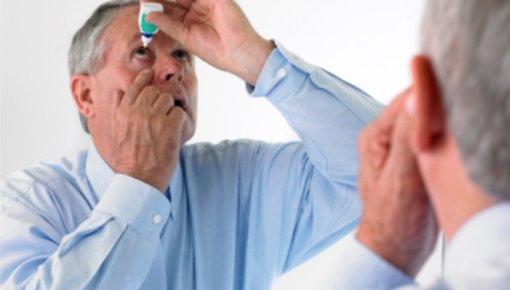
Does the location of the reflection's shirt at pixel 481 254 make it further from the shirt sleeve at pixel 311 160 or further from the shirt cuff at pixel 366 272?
the shirt sleeve at pixel 311 160

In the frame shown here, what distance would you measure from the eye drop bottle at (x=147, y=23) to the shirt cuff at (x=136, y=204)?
1.03ft

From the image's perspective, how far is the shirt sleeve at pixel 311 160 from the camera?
1376 millimetres

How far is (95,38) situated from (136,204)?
44 centimetres

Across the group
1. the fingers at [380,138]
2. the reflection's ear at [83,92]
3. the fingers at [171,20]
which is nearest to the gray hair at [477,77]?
the fingers at [380,138]

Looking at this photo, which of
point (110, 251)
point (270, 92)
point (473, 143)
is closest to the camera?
point (473, 143)

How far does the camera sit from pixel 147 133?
139 centimetres

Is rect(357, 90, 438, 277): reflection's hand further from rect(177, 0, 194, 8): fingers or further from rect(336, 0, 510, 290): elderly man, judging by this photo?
rect(177, 0, 194, 8): fingers

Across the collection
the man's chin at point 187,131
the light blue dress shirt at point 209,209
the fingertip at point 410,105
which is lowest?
the light blue dress shirt at point 209,209

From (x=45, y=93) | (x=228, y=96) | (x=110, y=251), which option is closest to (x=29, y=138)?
(x=45, y=93)

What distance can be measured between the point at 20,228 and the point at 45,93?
82 cm

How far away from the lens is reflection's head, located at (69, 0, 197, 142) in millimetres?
1518

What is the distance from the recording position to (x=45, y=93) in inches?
83.1

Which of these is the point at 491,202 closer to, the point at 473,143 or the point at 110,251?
the point at 473,143

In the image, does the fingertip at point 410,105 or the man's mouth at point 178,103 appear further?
the man's mouth at point 178,103
